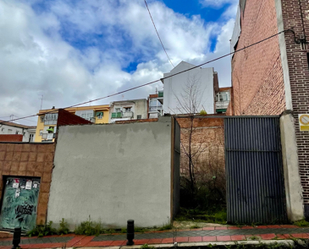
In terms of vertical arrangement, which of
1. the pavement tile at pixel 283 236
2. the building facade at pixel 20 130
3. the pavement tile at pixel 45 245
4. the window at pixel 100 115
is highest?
the window at pixel 100 115

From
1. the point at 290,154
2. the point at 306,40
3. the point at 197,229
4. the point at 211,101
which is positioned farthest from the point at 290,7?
the point at 211,101

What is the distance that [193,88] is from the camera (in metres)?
27.5

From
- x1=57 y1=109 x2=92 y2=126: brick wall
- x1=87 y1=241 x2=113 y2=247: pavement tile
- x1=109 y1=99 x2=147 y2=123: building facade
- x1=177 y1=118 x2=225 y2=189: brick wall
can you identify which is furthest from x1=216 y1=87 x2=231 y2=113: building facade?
x1=87 y1=241 x2=113 y2=247: pavement tile

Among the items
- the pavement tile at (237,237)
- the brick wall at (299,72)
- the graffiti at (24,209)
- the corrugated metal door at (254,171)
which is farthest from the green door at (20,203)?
the brick wall at (299,72)

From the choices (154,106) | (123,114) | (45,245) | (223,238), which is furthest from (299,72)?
(123,114)

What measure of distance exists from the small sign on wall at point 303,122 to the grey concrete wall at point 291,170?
0.20m

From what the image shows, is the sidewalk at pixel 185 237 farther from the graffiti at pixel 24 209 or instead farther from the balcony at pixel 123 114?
the balcony at pixel 123 114

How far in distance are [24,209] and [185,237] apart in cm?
587

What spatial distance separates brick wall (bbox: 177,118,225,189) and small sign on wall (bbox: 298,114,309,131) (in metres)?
5.02

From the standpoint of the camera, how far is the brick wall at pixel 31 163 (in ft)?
24.3

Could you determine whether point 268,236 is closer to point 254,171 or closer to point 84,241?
point 254,171

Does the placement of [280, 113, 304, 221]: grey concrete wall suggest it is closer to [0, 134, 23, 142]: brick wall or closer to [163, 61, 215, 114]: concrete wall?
[0, 134, 23, 142]: brick wall

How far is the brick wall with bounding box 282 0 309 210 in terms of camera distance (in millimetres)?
5891

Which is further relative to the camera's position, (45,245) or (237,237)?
(45,245)
